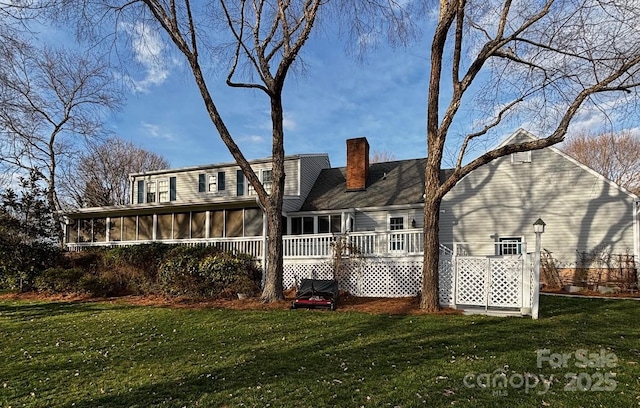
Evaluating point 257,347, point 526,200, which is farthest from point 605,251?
point 257,347

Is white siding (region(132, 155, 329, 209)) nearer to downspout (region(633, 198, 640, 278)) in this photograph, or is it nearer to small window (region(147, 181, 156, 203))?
small window (region(147, 181, 156, 203))

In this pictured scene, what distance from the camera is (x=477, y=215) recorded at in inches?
650

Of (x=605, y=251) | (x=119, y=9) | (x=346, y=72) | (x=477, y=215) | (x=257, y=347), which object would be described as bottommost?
(x=257, y=347)

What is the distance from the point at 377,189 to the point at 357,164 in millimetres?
1739

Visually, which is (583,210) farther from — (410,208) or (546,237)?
(410,208)

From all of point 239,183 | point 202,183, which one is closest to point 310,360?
point 239,183

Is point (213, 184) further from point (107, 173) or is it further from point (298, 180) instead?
point (107, 173)

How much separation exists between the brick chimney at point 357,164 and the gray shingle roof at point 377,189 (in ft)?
1.27

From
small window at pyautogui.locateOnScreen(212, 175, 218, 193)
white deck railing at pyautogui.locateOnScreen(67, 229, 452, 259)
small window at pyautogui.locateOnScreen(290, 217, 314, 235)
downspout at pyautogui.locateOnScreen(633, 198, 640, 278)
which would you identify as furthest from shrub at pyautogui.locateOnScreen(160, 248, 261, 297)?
downspout at pyautogui.locateOnScreen(633, 198, 640, 278)

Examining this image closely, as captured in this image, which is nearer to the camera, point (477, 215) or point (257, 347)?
point (257, 347)

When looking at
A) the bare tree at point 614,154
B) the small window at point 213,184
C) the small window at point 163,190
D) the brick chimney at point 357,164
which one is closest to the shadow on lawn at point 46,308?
the small window at point 213,184

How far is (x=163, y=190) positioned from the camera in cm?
2198

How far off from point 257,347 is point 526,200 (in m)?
13.8

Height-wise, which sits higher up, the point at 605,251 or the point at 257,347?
the point at 605,251
